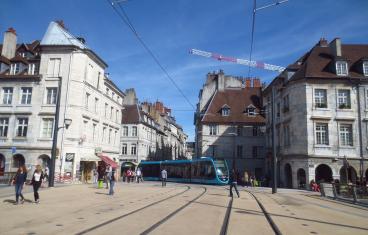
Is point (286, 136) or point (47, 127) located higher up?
point (286, 136)

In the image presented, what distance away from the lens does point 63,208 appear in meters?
11.7

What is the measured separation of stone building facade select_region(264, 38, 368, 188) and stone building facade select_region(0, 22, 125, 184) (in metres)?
18.5

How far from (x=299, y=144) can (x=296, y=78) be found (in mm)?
5987

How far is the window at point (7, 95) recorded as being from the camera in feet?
105

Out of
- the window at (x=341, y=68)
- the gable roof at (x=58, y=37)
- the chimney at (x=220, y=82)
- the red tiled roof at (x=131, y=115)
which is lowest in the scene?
the red tiled roof at (x=131, y=115)

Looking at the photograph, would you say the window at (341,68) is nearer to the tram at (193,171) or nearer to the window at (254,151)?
the tram at (193,171)

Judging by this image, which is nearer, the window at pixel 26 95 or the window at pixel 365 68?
the window at pixel 365 68

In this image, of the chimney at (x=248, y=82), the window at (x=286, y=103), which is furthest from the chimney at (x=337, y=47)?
the chimney at (x=248, y=82)

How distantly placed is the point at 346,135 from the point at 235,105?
21796 millimetres

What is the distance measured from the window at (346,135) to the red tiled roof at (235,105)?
17388 mm

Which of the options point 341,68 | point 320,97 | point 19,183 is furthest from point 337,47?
point 19,183

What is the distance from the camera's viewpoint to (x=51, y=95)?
31188mm

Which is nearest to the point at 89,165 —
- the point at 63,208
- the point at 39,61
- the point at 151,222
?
the point at 39,61

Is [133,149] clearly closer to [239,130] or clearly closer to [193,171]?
[239,130]
